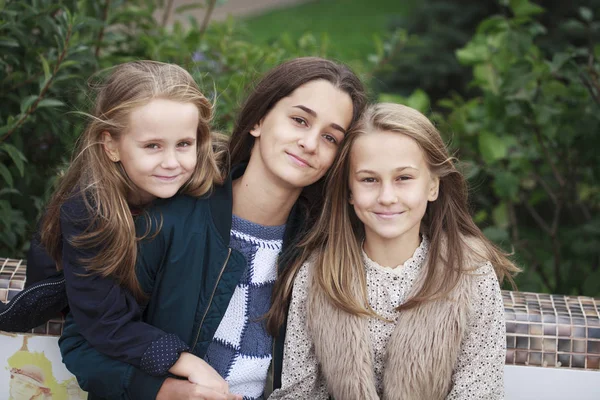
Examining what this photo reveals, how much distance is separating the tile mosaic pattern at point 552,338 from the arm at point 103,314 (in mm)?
1082

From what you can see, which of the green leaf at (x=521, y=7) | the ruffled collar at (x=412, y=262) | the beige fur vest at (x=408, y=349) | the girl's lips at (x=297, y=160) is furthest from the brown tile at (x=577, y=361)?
the green leaf at (x=521, y=7)

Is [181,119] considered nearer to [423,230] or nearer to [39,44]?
[423,230]

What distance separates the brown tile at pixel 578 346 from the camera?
97.4 inches

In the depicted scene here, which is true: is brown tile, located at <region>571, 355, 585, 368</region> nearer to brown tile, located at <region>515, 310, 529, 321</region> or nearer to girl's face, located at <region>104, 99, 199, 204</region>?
brown tile, located at <region>515, 310, 529, 321</region>

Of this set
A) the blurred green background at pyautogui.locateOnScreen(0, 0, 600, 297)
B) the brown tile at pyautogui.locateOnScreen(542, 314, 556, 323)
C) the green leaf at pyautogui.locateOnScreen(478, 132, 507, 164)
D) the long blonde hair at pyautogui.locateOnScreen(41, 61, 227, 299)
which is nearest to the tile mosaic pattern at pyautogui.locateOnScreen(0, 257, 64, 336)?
the long blonde hair at pyautogui.locateOnScreen(41, 61, 227, 299)

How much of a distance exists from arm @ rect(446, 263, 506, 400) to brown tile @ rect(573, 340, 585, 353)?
0.27 metres

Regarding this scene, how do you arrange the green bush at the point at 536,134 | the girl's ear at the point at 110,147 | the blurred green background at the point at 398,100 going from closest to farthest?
the girl's ear at the point at 110,147 < the blurred green background at the point at 398,100 < the green bush at the point at 536,134

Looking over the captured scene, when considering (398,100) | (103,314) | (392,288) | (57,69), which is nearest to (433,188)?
(392,288)

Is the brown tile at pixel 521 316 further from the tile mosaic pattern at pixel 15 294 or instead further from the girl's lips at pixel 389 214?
the tile mosaic pattern at pixel 15 294

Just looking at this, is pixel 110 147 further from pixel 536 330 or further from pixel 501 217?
pixel 501 217

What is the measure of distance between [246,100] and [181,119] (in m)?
0.36

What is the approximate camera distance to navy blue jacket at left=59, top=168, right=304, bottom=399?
2260 mm

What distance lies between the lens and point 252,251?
2520mm

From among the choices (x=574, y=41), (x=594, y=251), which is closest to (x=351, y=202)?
(x=594, y=251)
